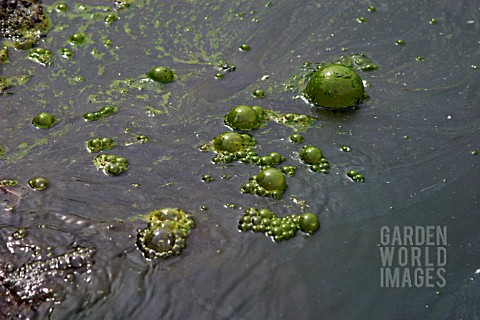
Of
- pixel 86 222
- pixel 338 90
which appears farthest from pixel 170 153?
pixel 338 90

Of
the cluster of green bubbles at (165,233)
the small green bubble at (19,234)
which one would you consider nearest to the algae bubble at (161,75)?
the cluster of green bubbles at (165,233)

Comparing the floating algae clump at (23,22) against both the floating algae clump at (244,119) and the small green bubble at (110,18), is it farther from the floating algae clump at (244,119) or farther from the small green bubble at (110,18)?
the floating algae clump at (244,119)

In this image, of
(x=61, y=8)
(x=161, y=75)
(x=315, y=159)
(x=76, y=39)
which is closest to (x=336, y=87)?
(x=315, y=159)

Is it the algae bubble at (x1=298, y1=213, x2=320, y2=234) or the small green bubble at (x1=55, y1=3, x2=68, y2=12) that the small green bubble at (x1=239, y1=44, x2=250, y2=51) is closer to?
the small green bubble at (x1=55, y1=3, x2=68, y2=12)

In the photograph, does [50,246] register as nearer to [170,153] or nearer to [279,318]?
[170,153]

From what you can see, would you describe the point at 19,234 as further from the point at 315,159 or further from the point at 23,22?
the point at 23,22
